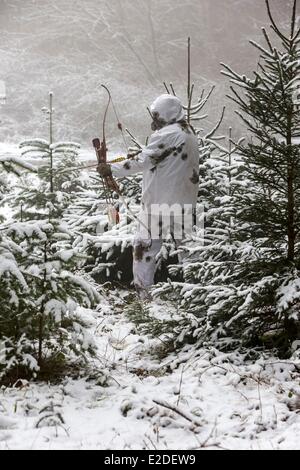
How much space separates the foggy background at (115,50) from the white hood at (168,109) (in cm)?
1921

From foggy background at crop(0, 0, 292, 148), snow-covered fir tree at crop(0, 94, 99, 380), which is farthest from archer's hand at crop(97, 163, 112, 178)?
foggy background at crop(0, 0, 292, 148)

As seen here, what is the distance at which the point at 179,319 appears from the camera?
488 centimetres

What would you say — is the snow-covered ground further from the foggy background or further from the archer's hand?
the foggy background

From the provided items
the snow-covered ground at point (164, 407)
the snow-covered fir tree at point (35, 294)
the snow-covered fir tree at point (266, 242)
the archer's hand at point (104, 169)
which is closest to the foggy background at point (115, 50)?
the archer's hand at point (104, 169)

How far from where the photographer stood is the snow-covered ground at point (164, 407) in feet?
10.5

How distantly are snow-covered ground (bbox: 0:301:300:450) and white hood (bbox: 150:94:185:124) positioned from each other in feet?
9.78

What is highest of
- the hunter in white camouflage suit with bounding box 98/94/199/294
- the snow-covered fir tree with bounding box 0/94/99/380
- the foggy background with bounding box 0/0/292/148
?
the foggy background with bounding box 0/0/292/148

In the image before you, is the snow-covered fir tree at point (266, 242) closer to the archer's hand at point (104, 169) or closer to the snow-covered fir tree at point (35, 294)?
the snow-covered fir tree at point (35, 294)

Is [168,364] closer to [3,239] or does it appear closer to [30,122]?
[3,239]

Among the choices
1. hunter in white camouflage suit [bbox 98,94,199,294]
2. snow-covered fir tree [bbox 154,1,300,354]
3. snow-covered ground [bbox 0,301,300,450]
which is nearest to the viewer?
snow-covered ground [bbox 0,301,300,450]

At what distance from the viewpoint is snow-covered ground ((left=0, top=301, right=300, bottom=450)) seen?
125 inches

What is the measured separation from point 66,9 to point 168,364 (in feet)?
98.2

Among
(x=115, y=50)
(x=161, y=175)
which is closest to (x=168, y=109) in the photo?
(x=161, y=175)

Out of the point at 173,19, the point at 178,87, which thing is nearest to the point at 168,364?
the point at 178,87
